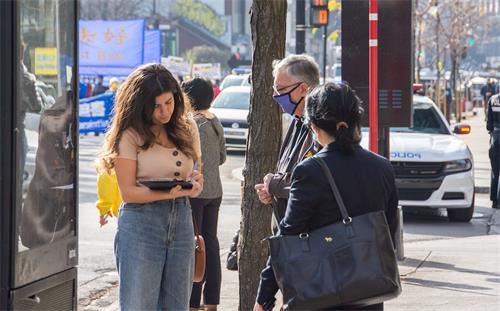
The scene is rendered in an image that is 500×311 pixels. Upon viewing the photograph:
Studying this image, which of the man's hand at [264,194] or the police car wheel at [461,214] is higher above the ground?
the man's hand at [264,194]

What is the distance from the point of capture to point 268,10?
704 cm

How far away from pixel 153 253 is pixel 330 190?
1.26 m

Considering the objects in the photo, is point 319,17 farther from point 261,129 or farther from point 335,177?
point 335,177

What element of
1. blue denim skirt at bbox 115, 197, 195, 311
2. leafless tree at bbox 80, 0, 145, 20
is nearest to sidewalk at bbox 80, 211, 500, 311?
blue denim skirt at bbox 115, 197, 195, 311

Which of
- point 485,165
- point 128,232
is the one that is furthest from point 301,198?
point 485,165

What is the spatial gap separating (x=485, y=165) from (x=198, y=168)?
17.9 metres

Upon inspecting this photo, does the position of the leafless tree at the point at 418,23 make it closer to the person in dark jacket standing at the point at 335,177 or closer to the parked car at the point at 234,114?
the parked car at the point at 234,114

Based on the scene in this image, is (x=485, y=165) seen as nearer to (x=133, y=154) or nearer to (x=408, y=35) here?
(x=408, y=35)

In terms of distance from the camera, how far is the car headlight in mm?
13430

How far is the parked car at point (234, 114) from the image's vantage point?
25203 mm

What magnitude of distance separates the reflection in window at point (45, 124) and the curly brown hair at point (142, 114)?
0.71 feet

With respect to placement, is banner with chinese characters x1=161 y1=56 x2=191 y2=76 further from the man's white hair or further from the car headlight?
the man's white hair

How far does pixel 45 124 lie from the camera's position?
5109mm

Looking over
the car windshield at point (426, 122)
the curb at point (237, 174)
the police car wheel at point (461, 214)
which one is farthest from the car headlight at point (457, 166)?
the curb at point (237, 174)
